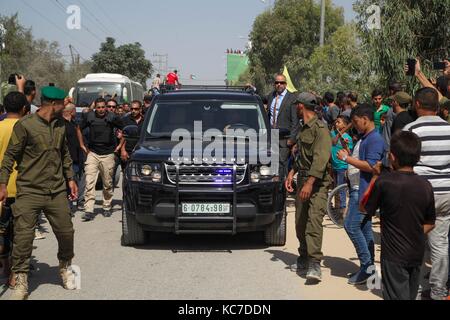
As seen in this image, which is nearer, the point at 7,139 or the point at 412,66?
the point at 7,139

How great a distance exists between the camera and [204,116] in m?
8.66

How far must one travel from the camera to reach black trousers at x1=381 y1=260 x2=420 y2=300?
4.47 meters

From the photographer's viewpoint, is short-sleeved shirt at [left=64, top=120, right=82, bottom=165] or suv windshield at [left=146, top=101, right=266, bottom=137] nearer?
suv windshield at [left=146, top=101, right=266, bottom=137]

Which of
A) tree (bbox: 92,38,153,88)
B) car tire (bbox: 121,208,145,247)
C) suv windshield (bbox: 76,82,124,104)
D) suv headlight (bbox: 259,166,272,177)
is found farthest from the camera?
tree (bbox: 92,38,153,88)

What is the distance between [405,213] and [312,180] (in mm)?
2004

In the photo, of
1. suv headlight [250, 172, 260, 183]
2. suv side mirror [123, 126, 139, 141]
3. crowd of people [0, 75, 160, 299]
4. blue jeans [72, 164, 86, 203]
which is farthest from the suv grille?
blue jeans [72, 164, 86, 203]

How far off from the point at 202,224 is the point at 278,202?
3.48ft

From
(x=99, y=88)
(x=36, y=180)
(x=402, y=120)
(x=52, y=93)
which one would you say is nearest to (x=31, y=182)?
(x=36, y=180)

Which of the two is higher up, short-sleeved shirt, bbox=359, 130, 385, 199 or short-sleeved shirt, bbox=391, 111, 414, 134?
short-sleeved shirt, bbox=391, 111, 414, 134

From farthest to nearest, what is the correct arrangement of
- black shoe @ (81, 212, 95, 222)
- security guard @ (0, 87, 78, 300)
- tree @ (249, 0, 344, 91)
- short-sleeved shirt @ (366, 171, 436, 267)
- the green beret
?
tree @ (249, 0, 344, 91)
black shoe @ (81, 212, 95, 222)
the green beret
security guard @ (0, 87, 78, 300)
short-sleeved shirt @ (366, 171, 436, 267)

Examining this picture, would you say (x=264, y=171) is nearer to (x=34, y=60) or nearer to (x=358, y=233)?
(x=358, y=233)

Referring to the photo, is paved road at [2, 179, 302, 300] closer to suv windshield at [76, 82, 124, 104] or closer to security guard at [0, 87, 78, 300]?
security guard at [0, 87, 78, 300]

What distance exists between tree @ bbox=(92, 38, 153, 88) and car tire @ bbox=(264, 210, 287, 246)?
5881 centimetres
